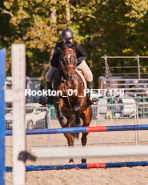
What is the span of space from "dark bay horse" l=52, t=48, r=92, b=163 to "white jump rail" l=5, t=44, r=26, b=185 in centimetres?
350

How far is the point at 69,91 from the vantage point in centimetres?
650

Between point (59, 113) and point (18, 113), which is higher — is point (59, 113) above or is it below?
below

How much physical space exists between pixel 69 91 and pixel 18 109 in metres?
3.98

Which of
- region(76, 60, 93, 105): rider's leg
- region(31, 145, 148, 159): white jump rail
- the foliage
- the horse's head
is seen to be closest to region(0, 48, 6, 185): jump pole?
region(31, 145, 148, 159): white jump rail

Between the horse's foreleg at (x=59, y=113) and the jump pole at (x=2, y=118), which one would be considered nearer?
the jump pole at (x=2, y=118)

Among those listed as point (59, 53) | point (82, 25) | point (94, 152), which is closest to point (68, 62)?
point (59, 53)

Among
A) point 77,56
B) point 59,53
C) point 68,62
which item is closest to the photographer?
point 68,62

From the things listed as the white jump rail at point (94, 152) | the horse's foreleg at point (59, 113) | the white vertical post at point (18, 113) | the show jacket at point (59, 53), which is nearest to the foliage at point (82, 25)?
the show jacket at point (59, 53)

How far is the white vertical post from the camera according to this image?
8.26 feet

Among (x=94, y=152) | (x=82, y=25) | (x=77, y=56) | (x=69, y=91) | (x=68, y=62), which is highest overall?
(x=82, y=25)

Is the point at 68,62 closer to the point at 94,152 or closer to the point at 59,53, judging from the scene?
the point at 59,53

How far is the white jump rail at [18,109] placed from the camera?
2518 mm

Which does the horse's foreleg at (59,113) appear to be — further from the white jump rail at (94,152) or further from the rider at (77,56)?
the white jump rail at (94,152)

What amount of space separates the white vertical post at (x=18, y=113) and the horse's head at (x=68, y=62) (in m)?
3.50
